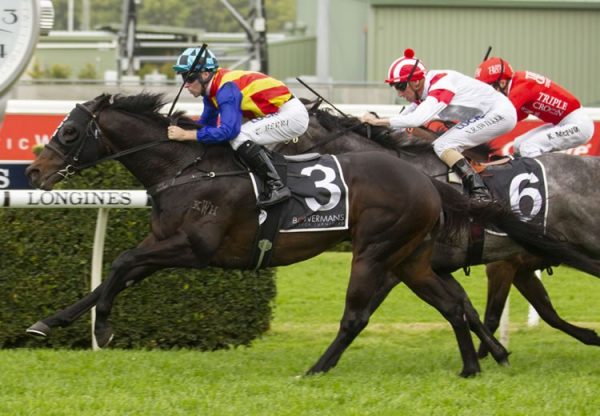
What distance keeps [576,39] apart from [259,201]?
14.4 meters

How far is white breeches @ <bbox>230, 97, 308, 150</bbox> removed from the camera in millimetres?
6023

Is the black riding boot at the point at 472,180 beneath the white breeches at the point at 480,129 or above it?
beneath

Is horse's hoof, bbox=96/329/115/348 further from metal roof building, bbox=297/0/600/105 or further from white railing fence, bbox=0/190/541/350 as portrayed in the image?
metal roof building, bbox=297/0/600/105

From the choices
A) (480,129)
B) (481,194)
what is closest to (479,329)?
(481,194)

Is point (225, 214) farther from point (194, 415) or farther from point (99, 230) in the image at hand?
point (194, 415)

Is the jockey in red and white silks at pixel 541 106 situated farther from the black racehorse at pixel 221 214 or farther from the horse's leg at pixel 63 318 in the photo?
A: the horse's leg at pixel 63 318

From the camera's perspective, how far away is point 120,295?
6.64 metres

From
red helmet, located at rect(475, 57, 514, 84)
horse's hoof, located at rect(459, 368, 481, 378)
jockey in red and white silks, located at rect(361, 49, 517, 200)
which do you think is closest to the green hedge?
jockey in red and white silks, located at rect(361, 49, 517, 200)

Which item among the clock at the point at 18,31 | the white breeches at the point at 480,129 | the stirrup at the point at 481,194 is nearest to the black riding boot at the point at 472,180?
the stirrup at the point at 481,194

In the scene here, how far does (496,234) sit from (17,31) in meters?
2.94

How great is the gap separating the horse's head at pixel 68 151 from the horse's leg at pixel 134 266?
56 centimetres

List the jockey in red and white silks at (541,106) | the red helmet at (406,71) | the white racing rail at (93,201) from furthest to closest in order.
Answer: the jockey in red and white silks at (541,106) → the red helmet at (406,71) → the white racing rail at (93,201)

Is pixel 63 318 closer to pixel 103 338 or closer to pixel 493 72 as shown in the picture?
pixel 103 338

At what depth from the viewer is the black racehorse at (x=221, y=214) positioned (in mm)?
5766
